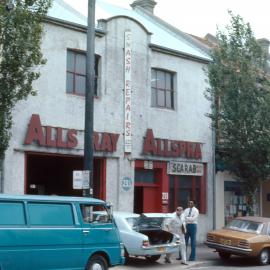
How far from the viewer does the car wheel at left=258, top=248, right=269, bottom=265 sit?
17967 millimetres

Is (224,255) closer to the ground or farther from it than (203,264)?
farther from it

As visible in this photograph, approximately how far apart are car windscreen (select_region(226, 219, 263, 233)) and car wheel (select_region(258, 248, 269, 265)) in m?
0.71

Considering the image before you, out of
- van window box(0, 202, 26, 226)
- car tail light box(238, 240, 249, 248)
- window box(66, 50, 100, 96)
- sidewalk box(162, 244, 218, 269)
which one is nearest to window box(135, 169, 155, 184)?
sidewalk box(162, 244, 218, 269)

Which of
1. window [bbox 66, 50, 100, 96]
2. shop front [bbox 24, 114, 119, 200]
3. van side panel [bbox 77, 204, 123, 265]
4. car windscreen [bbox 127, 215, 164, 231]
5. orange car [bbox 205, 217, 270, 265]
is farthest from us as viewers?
window [bbox 66, 50, 100, 96]

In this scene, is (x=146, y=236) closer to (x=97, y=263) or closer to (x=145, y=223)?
(x=145, y=223)

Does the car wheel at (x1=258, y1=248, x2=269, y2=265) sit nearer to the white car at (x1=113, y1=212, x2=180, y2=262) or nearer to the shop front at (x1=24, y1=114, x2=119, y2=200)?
the white car at (x1=113, y1=212, x2=180, y2=262)

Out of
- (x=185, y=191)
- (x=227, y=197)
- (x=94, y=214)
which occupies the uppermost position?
(x=185, y=191)

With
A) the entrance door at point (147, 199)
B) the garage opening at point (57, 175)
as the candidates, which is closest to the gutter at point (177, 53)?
the garage opening at point (57, 175)

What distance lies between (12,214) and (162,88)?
12875 mm

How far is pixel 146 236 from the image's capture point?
16078 mm

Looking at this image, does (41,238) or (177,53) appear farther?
(177,53)

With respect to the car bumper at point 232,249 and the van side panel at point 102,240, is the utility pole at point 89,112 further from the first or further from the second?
the car bumper at point 232,249

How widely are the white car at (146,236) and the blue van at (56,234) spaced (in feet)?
5.85

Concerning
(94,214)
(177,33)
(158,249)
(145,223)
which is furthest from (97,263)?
(177,33)
